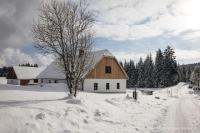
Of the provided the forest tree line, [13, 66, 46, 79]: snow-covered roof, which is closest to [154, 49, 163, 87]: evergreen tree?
the forest tree line

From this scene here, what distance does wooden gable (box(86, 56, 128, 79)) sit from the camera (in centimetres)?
4085

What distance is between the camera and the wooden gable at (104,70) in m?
40.8

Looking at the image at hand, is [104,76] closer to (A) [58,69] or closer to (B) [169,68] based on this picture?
(A) [58,69]

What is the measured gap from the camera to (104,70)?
4247 centimetres

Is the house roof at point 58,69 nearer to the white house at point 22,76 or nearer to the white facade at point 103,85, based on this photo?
the white facade at point 103,85

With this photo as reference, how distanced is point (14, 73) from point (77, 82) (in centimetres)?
5264

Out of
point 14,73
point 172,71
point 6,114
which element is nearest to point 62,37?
point 6,114

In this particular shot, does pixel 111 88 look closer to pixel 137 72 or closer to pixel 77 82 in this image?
pixel 77 82

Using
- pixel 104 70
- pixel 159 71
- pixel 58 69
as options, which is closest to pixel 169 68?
pixel 159 71

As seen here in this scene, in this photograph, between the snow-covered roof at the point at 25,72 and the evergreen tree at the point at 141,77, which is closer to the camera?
the snow-covered roof at the point at 25,72

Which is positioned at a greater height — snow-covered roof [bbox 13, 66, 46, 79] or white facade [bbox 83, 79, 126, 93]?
snow-covered roof [bbox 13, 66, 46, 79]

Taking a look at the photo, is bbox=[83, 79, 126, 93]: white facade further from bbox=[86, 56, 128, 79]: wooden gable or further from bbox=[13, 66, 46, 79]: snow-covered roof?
bbox=[13, 66, 46, 79]: snow-covered roof

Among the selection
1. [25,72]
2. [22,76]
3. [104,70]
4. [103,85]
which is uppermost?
[25,72]

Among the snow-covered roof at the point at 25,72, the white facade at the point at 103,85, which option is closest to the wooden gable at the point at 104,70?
the white facade at the point at 103,85
